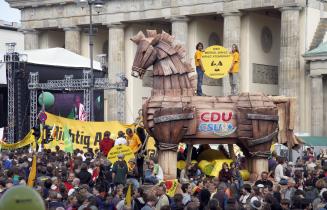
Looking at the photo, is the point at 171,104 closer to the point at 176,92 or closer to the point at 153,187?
the point at 176,92

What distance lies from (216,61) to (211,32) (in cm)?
3893

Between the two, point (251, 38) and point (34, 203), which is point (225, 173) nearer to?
point (34, 203)

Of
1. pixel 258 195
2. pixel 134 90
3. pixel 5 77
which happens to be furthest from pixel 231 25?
pixel 258 195

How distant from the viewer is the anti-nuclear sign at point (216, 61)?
22.1m

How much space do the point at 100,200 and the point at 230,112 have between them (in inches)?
284

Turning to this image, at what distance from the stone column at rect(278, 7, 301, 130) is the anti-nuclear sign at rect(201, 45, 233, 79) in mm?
30575

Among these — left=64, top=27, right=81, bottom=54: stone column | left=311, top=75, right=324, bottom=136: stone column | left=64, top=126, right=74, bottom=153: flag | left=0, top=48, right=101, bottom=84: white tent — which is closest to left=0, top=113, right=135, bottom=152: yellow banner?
left=64, top=126, right=74, bottom=153: flag

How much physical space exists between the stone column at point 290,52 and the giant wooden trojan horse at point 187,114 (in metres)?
33.6

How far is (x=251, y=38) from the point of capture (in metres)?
56.0

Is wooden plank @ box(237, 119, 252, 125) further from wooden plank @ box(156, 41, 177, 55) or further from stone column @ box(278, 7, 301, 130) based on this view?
stone column @ box(278, 7, 301, 130)

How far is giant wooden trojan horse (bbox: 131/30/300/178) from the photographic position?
18575 millimetres

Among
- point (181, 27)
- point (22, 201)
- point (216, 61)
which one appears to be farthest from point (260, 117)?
point (181, 27)

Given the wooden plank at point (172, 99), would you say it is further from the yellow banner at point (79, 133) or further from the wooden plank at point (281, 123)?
the yellow banner at point (79, 133)

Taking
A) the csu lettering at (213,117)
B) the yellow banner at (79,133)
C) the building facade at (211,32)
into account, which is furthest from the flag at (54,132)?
the building facade at (211,32)
